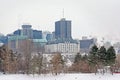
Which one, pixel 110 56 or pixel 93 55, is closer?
pixel 110 56

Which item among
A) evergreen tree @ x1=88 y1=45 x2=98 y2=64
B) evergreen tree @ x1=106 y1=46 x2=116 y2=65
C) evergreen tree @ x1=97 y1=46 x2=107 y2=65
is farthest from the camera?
evergreen tree @ x1=88 y1=45 x2=98 y2=64

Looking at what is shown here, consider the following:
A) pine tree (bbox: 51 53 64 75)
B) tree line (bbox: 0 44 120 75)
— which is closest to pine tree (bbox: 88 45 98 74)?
tree line (bbox: 0 44 120 75)

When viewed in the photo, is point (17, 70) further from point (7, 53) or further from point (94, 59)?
point (94, 59)

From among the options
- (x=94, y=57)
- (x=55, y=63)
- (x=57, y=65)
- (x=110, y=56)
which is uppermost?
(x=110, y=56)

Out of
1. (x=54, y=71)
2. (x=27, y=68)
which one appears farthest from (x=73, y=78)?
(x=27, y=68)

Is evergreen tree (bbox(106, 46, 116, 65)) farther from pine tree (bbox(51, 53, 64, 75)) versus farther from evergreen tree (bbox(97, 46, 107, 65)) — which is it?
pine tree (bbox(51, 53, 64, 75))

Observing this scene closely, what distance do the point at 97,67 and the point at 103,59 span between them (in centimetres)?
240

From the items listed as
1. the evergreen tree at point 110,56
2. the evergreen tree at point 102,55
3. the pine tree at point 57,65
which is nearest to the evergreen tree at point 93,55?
the evergreen tree at point 102,55

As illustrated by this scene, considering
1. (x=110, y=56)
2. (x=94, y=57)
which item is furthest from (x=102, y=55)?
(x=94, y=57)

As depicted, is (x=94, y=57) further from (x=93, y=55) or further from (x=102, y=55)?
(x=102, y=55)

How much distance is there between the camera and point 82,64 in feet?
177

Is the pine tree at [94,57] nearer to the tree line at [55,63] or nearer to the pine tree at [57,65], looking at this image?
the tree line at [55,63]

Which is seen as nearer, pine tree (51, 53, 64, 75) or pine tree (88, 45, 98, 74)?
pine tree (51, 53, 64, 75)

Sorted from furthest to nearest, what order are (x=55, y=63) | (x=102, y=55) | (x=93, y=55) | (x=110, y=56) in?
(x=55, y=63)
(x=93, y=55)
(x=102, y=55)
(x=110, y=56)
